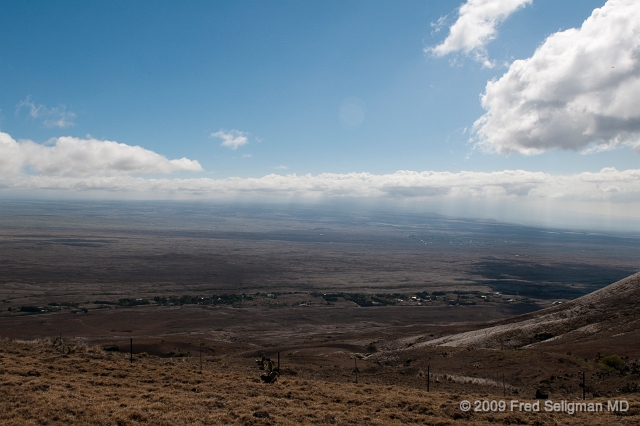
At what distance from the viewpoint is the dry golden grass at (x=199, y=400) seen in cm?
1061

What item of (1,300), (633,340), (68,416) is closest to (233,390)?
(68,416)

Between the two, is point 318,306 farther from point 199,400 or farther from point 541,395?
point 199,400

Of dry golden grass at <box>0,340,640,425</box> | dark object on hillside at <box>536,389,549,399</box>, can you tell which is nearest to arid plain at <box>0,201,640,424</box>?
dark object on hillside at <box>536,389,549,399</box>

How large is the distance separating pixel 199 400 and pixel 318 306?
60.2 m

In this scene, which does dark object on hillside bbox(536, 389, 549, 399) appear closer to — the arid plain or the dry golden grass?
the arid plain

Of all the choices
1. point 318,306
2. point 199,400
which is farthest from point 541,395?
point 318,306

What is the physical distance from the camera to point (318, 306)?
71250mm

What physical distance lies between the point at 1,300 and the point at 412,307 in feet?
238

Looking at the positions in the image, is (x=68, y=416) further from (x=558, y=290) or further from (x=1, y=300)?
(x=558, y=290)

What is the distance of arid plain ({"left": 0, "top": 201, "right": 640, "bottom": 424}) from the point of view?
19.4 metres

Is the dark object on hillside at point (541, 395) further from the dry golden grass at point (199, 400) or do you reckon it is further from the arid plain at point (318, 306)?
the dry golden grass at point (199, 400)

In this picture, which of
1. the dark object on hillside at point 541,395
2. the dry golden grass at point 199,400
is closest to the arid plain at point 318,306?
the dark object on hillside at point 541,395

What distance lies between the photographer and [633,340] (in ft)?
73.5

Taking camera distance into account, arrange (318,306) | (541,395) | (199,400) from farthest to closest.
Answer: (318,306), (541,395), (199,400)
